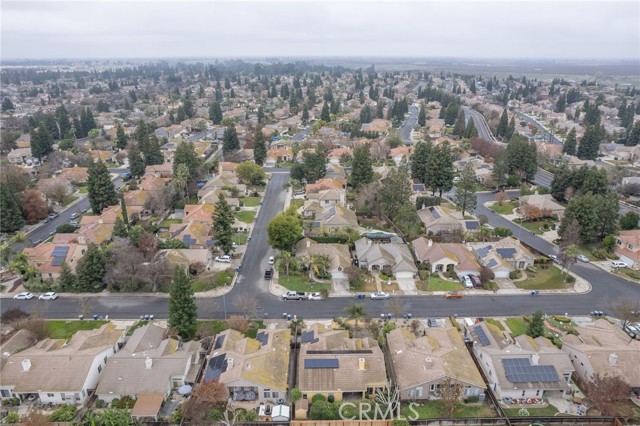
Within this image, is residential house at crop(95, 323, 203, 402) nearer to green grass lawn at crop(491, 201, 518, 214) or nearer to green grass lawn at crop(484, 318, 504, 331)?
green grass lawn at crop(484, 318, 504, 331)

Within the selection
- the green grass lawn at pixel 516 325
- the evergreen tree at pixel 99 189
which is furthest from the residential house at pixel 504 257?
the evergreen tree at pixel 99 189

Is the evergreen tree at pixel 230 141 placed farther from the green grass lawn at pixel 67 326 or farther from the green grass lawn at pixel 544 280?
the green grass lawn at pixel 544 280

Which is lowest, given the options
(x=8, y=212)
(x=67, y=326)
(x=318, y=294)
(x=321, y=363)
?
(x=67, y=326)

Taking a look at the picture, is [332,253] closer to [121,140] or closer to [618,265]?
[618,265]

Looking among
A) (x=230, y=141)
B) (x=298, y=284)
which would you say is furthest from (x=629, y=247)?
(x=230, y=141)

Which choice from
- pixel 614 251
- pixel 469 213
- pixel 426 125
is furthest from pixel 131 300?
pixel 426 125
